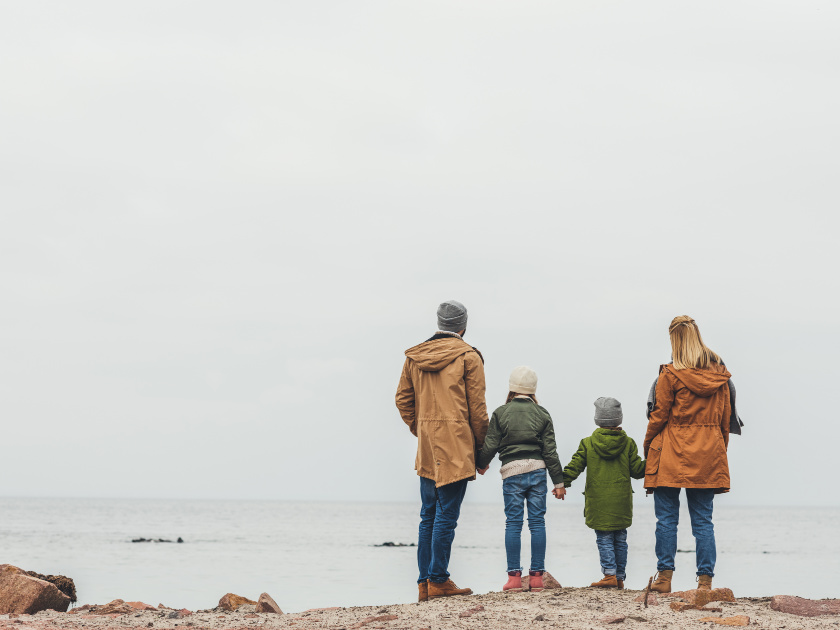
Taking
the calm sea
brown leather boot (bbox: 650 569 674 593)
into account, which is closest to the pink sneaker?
brown leather boot (bbox: 650 569 674 593)

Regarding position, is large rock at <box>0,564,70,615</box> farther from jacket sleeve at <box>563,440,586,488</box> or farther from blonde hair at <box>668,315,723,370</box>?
blonde hair at <box>668,315,723,370</box>

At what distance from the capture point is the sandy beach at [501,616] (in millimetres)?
4883

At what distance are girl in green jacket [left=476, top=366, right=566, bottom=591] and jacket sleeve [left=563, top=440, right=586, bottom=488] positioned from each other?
515 millimetres

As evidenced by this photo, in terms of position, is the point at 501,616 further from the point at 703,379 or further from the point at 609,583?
the point at 703,379

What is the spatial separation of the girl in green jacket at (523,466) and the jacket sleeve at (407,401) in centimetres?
61

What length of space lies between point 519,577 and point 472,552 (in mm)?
22159

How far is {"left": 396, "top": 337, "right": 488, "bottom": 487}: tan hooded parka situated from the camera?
5.84m

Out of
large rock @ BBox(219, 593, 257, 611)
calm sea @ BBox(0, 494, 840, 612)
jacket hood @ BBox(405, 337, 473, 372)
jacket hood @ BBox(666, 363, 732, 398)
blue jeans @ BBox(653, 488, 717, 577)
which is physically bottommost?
calm sea @ BBox(0, 494, 840, 612)

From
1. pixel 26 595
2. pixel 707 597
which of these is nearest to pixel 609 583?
pixel 707 597

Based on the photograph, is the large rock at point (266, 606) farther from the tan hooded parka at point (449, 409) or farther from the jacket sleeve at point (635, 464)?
the jacket sleeve at point (635, 464)

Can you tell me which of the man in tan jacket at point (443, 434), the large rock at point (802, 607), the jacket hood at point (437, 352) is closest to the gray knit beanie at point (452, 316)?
the man in tan jacket at point (443, 434)

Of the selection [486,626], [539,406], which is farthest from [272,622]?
[539,406]

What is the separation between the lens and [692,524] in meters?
5.92

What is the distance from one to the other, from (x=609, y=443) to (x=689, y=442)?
0.97 metres
